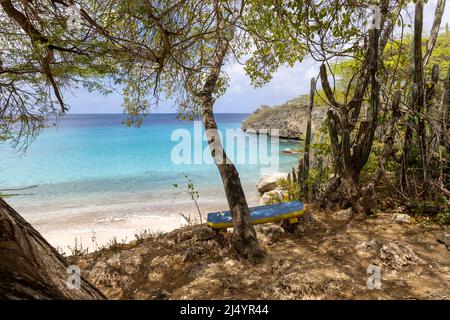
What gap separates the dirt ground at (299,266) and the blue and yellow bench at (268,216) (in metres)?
0.30

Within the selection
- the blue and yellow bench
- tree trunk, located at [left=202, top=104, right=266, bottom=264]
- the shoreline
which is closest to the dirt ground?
tree trunk, located at [left=202, top=104, right=266, bottom=264]

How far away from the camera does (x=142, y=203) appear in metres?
14.1

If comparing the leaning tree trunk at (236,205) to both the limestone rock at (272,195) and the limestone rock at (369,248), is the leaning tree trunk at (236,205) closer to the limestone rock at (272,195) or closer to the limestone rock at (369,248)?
the limestone rock at (369,248)

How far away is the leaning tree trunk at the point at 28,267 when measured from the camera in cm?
88

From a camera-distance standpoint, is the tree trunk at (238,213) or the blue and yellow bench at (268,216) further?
the blue and yellow bench at (268,216)

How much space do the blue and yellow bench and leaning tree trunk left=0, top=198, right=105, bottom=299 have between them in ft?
11.4

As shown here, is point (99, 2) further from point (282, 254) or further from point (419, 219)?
point (419, 219)

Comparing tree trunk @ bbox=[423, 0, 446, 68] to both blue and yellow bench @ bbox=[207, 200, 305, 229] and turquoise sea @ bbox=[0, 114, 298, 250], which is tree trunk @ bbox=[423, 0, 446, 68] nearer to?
blue and yellow bench @ bbox=[207, 200, 305, 229]

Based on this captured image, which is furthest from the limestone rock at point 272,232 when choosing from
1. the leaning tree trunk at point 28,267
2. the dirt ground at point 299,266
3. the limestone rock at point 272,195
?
the limestone rock at point 272,195

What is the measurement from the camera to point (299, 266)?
364 cm

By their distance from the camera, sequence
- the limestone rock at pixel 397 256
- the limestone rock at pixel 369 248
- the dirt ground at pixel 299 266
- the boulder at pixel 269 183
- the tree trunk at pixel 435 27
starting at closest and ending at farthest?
the dirt ground at pixel 299 266 → the limestone rock at pixel 397 256 → the limestone rock at pixel 369 248 → the tree trunk at pixel 435 27 → the boulder at pixel 269 183
